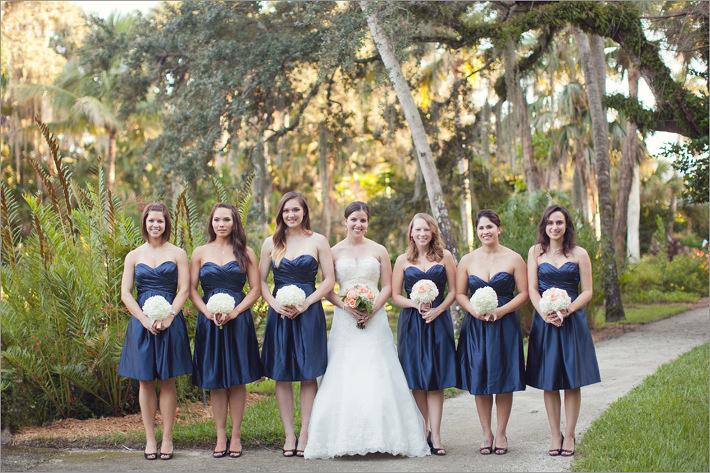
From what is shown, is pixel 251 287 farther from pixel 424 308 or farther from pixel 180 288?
pixel 424 308

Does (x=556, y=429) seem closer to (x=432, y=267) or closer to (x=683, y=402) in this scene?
(x=432, y=267)

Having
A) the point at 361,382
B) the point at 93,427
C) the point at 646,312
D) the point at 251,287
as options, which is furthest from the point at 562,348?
the point at 646,312

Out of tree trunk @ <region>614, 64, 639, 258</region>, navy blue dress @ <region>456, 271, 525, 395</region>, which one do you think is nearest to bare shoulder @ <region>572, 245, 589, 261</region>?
navy blue dress @ <region>456, 271, 525, 395</region>

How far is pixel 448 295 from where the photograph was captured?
555 centimetres

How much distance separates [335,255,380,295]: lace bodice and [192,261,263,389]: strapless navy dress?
0.83m

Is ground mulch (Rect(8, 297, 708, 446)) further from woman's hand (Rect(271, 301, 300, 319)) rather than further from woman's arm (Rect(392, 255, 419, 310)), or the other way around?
woman's arm (Rect(392, 255, 419, 310))

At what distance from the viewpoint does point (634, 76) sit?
20.2 metres

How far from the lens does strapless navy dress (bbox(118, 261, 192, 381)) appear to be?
17.6 ft

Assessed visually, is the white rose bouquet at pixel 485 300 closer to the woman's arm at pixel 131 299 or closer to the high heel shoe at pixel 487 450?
the high heel shoe at pixel 487 450

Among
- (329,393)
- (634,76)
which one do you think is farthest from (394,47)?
(634,76)

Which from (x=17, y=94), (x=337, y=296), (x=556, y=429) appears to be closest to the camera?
(x=556, y=429)

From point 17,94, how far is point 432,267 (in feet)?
76.3

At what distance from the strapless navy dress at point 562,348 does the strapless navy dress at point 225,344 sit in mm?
2332

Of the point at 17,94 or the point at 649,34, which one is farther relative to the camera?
the point at 17,94
